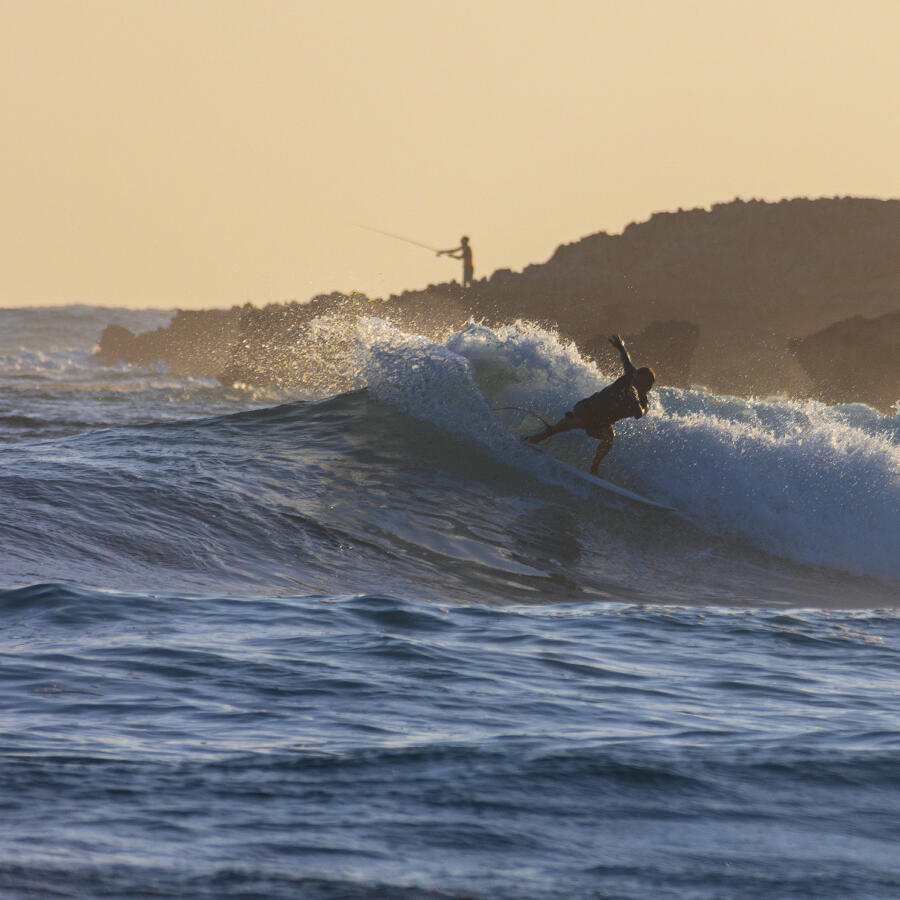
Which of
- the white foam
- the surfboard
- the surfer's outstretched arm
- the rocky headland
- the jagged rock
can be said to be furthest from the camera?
the rocky headland

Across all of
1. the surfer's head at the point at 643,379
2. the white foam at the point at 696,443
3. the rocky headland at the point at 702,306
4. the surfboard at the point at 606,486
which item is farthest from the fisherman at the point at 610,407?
the rocky headland at the point at 702,306

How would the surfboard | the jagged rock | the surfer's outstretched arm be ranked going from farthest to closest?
the jagged rock
the surfboard
the surfer's outstretched arm

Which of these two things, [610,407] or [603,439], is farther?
[603,439]

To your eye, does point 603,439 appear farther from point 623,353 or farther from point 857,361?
point 857,361

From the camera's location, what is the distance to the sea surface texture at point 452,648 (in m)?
4.17

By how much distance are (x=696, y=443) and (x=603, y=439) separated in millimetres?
1356

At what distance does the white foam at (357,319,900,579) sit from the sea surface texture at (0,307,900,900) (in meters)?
0.05

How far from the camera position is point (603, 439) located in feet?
45.1

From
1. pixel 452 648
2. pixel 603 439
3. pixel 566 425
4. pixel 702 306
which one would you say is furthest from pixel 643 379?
pixel 702 306

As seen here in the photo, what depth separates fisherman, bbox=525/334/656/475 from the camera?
43.4 ft

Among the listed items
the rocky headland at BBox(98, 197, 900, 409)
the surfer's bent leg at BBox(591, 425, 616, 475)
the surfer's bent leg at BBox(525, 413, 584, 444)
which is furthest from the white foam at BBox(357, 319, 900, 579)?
the rocky headland at BBox(98, 197, 900, 409)

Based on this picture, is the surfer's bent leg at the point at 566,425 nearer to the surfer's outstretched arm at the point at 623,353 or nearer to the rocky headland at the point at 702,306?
the surfer's outstretched arm at the point at 623,353

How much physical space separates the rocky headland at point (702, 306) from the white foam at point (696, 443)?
1974cm

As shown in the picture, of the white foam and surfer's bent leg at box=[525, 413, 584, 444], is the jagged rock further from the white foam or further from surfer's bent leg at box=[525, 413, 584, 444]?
surfer's bent leg at box=[525, 413, 584, 444]
